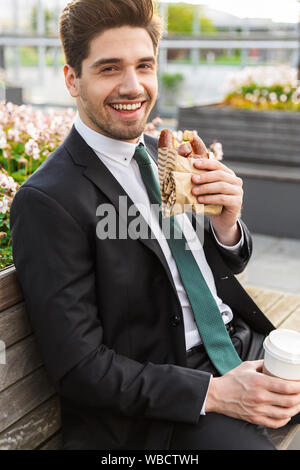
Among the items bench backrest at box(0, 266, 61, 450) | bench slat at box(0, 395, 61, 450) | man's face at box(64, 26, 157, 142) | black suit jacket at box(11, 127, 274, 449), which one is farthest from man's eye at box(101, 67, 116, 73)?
bench slat at box(0, 395, 61, 450)

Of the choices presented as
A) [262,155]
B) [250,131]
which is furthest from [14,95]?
[262,155]

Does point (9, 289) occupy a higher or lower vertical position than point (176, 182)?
lower

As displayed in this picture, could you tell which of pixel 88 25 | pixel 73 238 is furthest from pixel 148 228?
pixel 88 25

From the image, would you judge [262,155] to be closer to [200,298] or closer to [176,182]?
[200,298]

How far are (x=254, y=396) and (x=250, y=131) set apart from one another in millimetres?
4412

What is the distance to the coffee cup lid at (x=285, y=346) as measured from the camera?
56.9 inches

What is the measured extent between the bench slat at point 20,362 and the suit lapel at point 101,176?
0.46 m

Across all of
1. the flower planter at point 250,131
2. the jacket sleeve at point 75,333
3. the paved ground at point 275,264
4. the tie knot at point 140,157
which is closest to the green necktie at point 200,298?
the tie knot at point 140,157

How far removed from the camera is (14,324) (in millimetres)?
1651

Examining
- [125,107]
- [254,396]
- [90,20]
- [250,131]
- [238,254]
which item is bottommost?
[250,131]

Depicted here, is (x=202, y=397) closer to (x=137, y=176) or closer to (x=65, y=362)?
(x=65, y=362)

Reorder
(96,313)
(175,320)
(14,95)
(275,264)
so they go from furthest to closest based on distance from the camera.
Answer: (14,95) → (275,264) → (175,320) → (96,313)

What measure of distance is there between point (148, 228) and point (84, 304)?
32 centimetres

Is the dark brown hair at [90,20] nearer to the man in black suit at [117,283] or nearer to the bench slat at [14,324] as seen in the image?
the man in black suit at [117,283]
